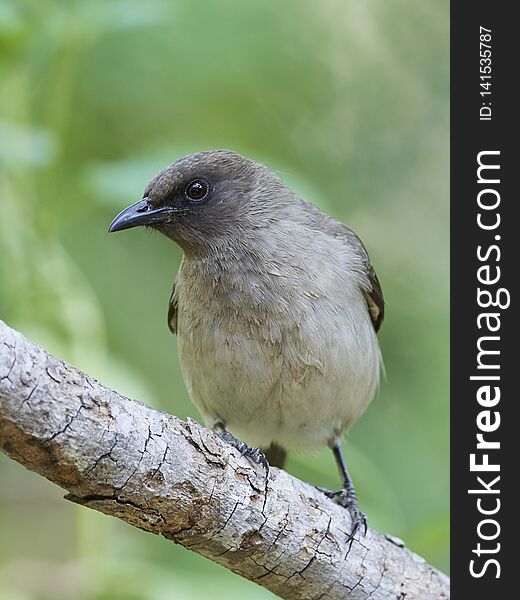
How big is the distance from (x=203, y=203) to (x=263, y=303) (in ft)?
2.33

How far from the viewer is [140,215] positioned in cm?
484

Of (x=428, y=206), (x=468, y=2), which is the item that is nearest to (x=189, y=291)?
(x=468, y=2)

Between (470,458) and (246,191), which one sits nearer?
(470,458)

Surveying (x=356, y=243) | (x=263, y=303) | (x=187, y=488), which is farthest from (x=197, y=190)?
(x=187, y=488)

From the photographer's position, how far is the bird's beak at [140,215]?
4.76 meters

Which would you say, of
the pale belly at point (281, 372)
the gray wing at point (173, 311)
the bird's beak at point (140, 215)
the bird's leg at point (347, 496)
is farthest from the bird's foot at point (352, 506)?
the bird's beak at point (140, 215)

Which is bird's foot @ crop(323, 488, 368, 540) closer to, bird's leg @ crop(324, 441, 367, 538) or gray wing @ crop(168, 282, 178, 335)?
bird's leg @ crop(324, 441, 367, 538)

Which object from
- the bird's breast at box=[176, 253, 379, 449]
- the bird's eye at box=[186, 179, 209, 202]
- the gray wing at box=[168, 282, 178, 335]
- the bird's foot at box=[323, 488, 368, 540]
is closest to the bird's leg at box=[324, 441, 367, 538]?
the bird's foot at box=[323, 488, 368, 540]

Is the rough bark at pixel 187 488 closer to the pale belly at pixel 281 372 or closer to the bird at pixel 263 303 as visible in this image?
the bird at pixel 263 303

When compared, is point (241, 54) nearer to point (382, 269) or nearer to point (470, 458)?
point (382, 269)

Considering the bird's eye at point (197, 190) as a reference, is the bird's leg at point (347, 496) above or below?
below

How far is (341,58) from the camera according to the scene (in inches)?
301

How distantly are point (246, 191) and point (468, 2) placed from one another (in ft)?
4.94

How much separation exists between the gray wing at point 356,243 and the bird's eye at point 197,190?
1.92 ft
